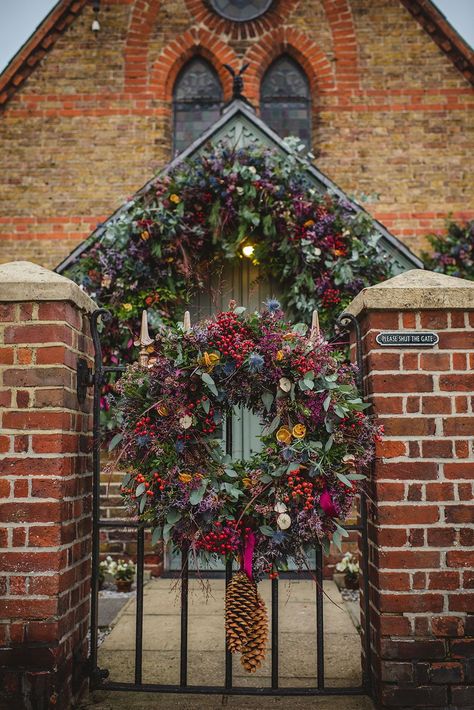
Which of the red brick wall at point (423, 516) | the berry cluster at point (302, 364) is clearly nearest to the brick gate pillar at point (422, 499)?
the red brick wall at point (423, 516)

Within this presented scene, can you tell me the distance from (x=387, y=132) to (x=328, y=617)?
580 centimetres

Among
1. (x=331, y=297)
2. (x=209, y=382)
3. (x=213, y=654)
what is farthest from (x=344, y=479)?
(x=331, y=297)

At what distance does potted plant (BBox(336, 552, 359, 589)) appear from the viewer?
5.09 metres

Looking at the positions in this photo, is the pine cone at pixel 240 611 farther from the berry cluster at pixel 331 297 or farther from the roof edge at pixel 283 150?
the roof edge at pixel 283 150

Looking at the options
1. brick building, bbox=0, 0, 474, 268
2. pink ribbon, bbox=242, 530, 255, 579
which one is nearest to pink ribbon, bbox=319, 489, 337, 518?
pink ribbon, bbox=242, 530, 255, 579

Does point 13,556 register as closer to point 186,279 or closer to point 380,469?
point 380,469

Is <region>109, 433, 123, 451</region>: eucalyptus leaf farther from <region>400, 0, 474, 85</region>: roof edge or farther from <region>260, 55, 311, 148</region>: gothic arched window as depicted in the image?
<region>400, 0, 474, 85</region>: roof edge

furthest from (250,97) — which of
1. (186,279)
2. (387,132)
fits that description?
(186,279)

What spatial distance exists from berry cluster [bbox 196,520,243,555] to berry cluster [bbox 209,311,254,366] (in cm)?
68

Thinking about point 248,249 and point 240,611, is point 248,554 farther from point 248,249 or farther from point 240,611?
point 248,249

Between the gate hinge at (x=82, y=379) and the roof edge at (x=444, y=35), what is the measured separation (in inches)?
271

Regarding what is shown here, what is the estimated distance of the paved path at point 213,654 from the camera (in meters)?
2.67

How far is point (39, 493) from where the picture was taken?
98.0 inches

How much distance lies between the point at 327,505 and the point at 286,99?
6820 millimetres
